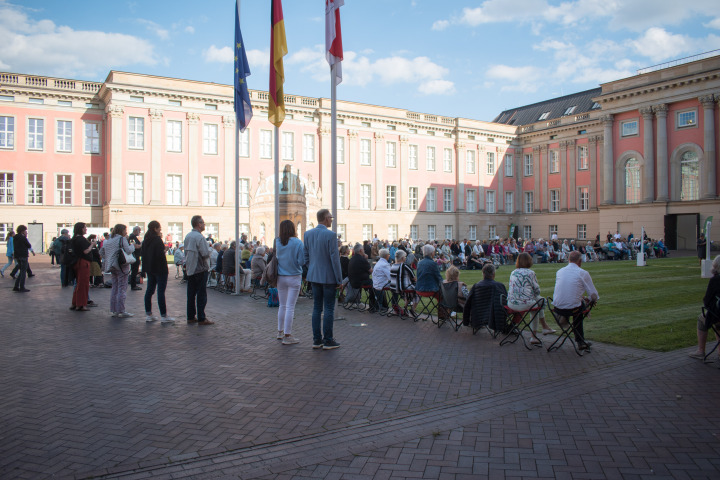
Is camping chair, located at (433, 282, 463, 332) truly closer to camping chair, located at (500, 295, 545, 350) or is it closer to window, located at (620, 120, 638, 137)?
camping chair, located at (500, 295, 545, 350)

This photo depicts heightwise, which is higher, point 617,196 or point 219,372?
point 617,196

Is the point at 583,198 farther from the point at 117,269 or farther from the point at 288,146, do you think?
the point at 117,269

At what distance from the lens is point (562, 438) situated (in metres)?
Answer: 4.46

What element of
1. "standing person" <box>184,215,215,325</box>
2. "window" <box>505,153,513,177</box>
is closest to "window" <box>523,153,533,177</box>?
"window" <box>505,153,513,177</box>

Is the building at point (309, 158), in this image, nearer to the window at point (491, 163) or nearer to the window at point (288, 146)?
the window at point (288, 146)

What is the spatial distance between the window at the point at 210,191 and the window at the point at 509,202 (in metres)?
31.5

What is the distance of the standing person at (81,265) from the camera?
1129 cm

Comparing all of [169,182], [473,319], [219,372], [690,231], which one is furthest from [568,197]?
[219,372]

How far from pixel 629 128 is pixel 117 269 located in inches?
1671

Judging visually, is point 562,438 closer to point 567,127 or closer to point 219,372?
point 219,372

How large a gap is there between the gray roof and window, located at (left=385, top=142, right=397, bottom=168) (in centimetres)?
1872

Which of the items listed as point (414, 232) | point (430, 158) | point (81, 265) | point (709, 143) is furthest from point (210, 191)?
point (709, 143)

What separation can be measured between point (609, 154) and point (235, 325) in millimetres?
41076

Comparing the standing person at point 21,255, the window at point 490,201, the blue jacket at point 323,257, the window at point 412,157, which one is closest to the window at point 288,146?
the window at point 412,157
